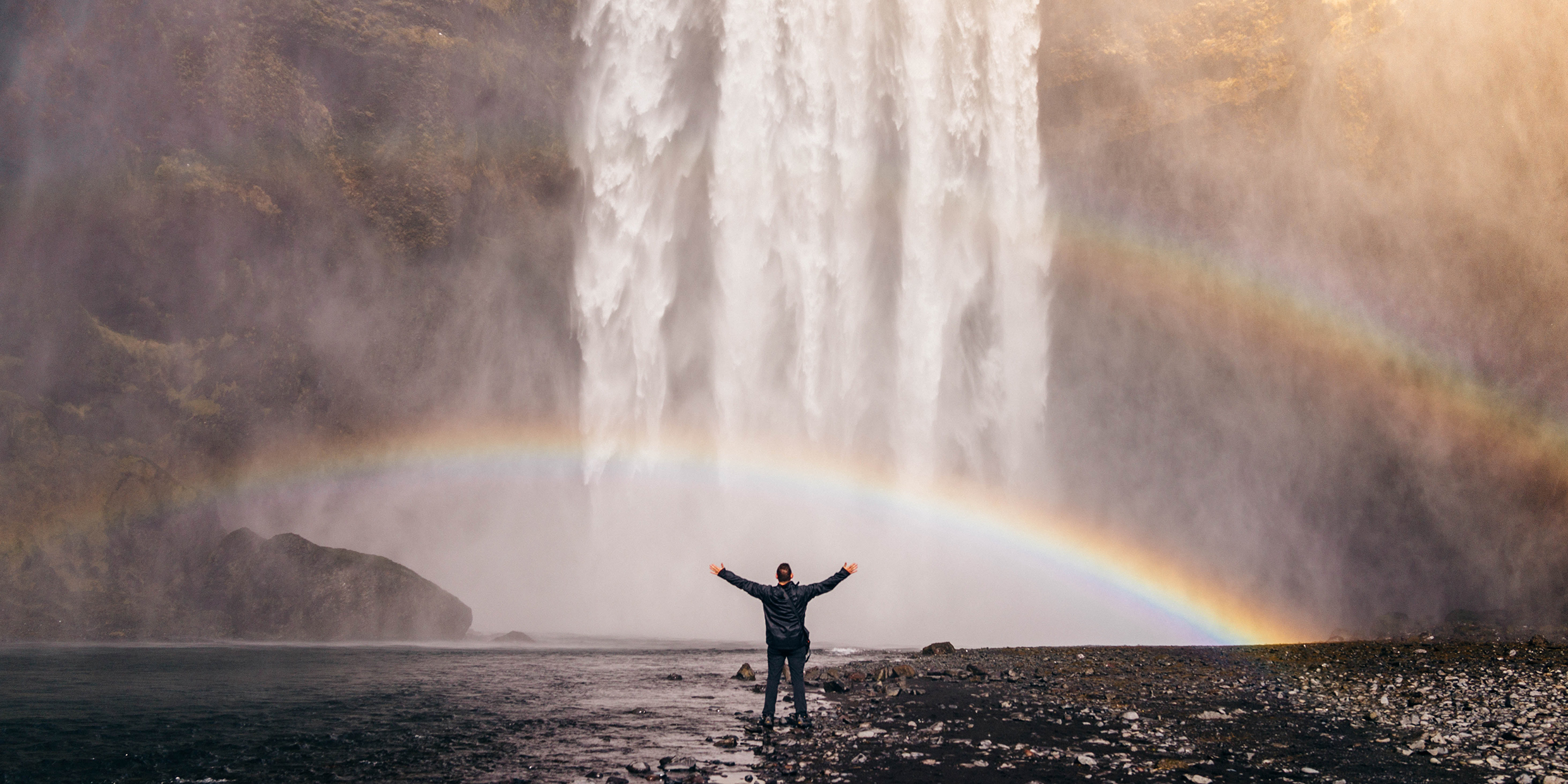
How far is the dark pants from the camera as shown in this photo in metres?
9.48

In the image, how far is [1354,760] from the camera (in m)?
7.71

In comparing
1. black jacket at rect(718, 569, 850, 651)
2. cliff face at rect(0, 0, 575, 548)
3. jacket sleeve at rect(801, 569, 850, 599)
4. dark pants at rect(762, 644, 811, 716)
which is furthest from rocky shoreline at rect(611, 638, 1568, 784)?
cliff face at rect(0, 0, 575, 548)

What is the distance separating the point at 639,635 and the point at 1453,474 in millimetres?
26831

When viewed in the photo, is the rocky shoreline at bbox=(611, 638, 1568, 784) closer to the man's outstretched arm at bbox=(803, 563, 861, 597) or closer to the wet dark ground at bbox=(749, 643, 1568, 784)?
the wet dark ground at bbox=(749, 643, 1568, 784)

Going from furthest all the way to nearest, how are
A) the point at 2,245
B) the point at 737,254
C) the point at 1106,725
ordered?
1. the point at 737,254
2. the point at 2,245
3. the point at 1106,725

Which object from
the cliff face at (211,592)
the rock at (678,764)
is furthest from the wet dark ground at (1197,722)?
the cliff face at (211,592)

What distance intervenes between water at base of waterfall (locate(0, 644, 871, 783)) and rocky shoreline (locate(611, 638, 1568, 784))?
103 centimetres

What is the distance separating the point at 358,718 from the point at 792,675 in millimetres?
5118

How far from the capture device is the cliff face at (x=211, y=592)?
26.6 m

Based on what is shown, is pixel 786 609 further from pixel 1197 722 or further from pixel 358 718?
pixel 358 718

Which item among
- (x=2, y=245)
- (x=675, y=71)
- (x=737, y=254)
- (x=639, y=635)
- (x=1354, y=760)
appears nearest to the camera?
(x=1354, y=760)

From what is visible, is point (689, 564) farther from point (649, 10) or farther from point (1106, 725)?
point (1106, 725)

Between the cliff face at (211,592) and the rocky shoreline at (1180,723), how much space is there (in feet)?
58.2

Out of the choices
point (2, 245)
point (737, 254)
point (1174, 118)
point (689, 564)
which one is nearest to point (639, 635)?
point (689, 564)
